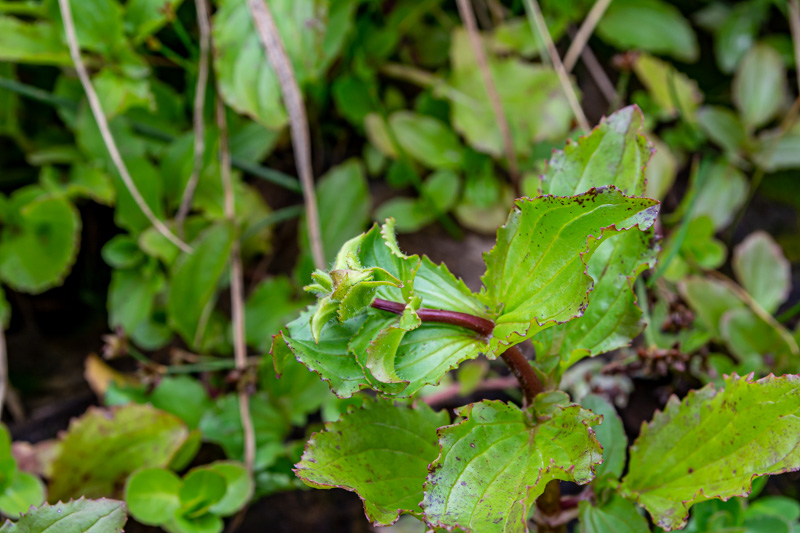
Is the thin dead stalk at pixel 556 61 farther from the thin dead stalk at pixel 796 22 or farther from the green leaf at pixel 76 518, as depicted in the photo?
the green leaf at pixel 76 518

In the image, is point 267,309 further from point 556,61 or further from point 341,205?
point 556,61

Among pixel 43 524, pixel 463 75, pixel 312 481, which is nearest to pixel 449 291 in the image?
pixel 312 481

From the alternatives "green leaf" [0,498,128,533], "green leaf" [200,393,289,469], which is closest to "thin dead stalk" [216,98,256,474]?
"green leaf" [200,393,289,469]

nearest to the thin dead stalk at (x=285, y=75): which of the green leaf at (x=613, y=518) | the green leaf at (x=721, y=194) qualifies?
the green leaf at (x=613, y=518)

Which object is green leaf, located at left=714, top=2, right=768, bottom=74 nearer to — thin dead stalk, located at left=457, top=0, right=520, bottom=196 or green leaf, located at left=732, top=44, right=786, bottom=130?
green leaf, located at left=732, top=44, right=786, bottom=130

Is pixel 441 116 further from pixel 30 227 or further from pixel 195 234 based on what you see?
pixel 30 227

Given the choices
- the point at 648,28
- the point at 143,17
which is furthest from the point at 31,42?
the point at 648,28
